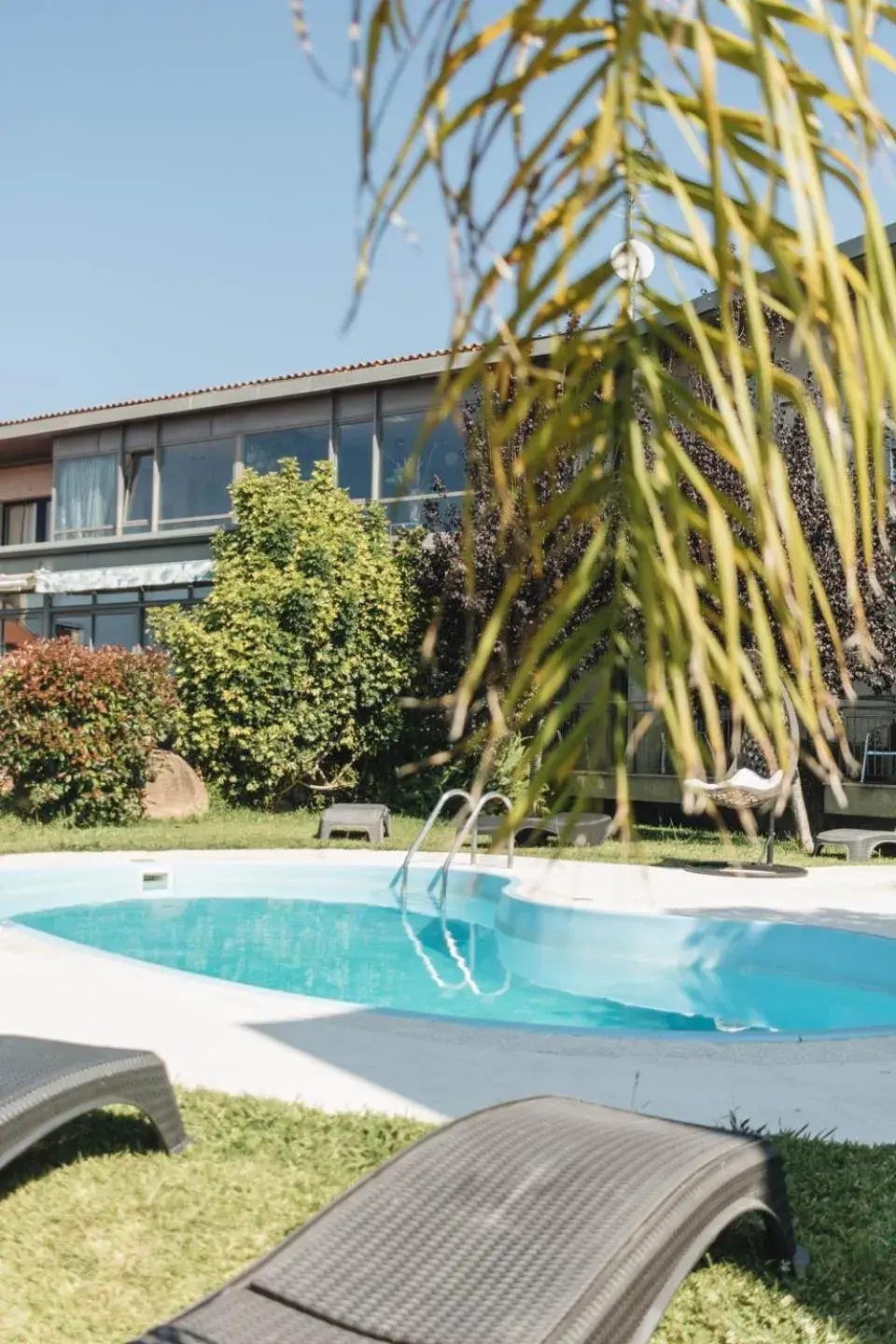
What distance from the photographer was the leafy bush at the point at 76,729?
680 inches

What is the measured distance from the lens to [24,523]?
3195 centimetres

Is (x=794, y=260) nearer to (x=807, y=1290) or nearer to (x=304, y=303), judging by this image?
(x=304, y=303)

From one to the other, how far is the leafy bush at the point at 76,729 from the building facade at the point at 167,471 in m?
6.37

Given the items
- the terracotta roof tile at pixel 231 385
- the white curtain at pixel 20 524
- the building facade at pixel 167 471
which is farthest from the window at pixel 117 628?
the white curtain at pixel 20 524

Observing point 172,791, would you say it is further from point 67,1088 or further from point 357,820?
point 67,1088

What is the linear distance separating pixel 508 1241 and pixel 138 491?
2560 centimetres

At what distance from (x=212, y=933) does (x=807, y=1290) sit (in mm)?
9372

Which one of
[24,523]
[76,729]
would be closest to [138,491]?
[24,523]

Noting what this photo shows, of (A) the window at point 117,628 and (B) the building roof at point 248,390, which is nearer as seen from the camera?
(B) the building roof at point 248,390

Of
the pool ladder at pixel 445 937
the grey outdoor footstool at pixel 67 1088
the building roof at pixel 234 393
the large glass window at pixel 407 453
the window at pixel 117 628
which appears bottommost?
the pool ladder at pixel 445 937

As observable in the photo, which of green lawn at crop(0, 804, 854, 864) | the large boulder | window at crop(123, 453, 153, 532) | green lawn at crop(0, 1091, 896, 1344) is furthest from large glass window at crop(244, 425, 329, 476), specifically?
green lawn at crop(0, 1091, 896, 1344)

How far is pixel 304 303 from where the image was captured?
4.84ft

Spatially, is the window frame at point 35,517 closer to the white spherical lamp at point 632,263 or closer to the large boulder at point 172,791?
the large boulder at point 172,791

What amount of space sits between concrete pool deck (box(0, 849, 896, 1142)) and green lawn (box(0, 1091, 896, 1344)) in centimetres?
47
